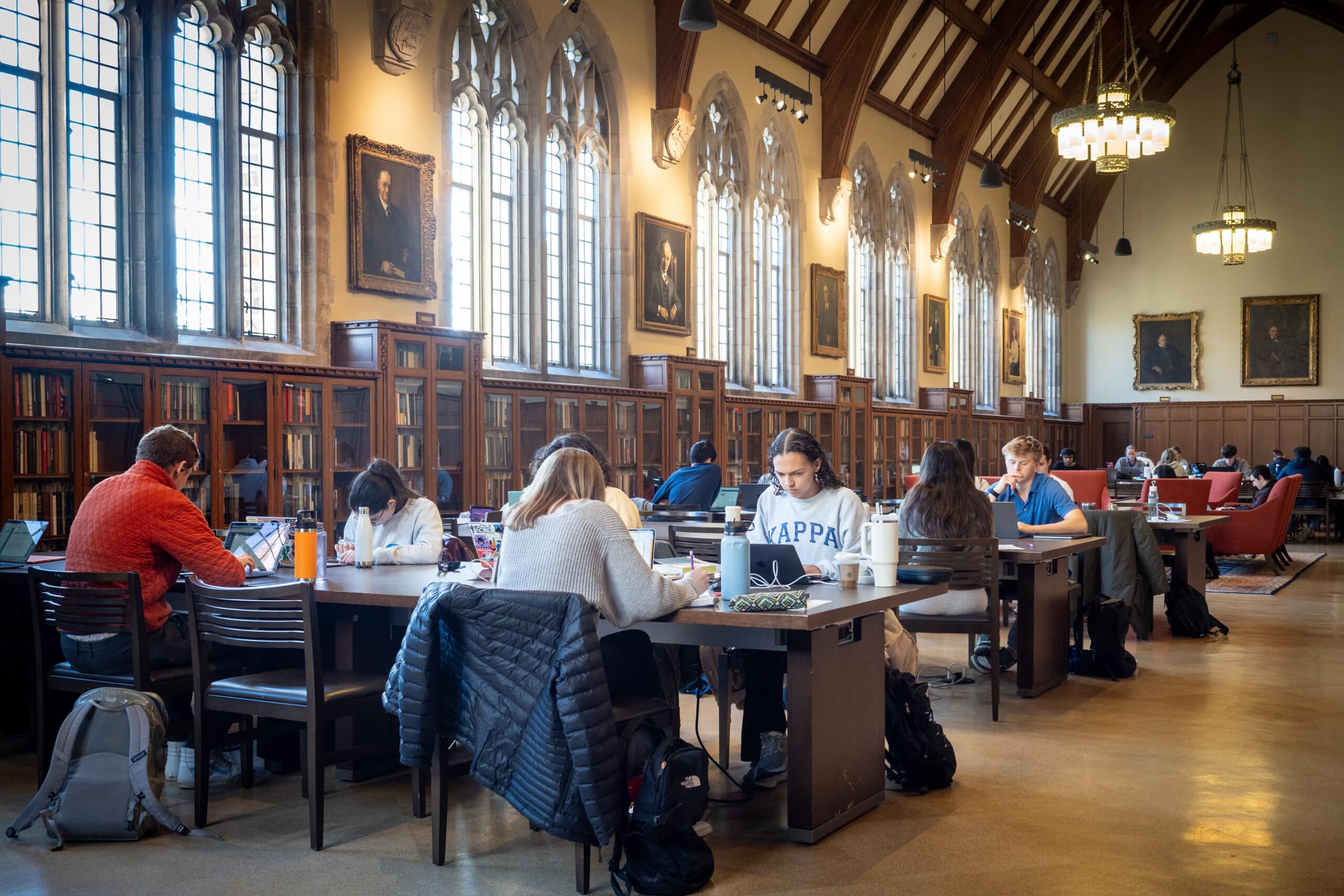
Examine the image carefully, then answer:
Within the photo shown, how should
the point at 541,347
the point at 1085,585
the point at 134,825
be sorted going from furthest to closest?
1. the point at 541,347
2. the point at 1085,585
3. the point at 134,825

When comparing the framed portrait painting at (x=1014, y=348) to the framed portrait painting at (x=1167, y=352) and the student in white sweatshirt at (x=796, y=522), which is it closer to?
the framed portrait painting at (x=1167, y=352)

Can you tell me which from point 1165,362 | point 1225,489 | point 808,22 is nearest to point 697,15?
point 808,22

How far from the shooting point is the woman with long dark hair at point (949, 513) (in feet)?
17.1

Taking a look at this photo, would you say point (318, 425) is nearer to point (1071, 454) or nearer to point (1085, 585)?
point (1085, 585)

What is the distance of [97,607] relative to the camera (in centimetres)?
394

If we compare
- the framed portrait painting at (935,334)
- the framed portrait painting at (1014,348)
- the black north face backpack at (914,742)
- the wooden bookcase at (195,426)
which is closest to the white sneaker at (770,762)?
the black north face backpack at (914,742)

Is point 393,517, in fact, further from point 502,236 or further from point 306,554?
point 502,236

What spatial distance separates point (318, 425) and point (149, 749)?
13.1 ft

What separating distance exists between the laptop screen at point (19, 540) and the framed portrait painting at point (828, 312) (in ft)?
35.5

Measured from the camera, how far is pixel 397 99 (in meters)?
8.99

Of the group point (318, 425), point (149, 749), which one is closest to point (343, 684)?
point (149, 749)

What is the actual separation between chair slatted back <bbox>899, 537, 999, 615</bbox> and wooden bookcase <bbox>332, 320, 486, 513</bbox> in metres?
4.05

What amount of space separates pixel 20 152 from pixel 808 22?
376 inches

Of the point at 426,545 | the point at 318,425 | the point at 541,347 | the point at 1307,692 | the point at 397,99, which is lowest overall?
the point at 1307,692
